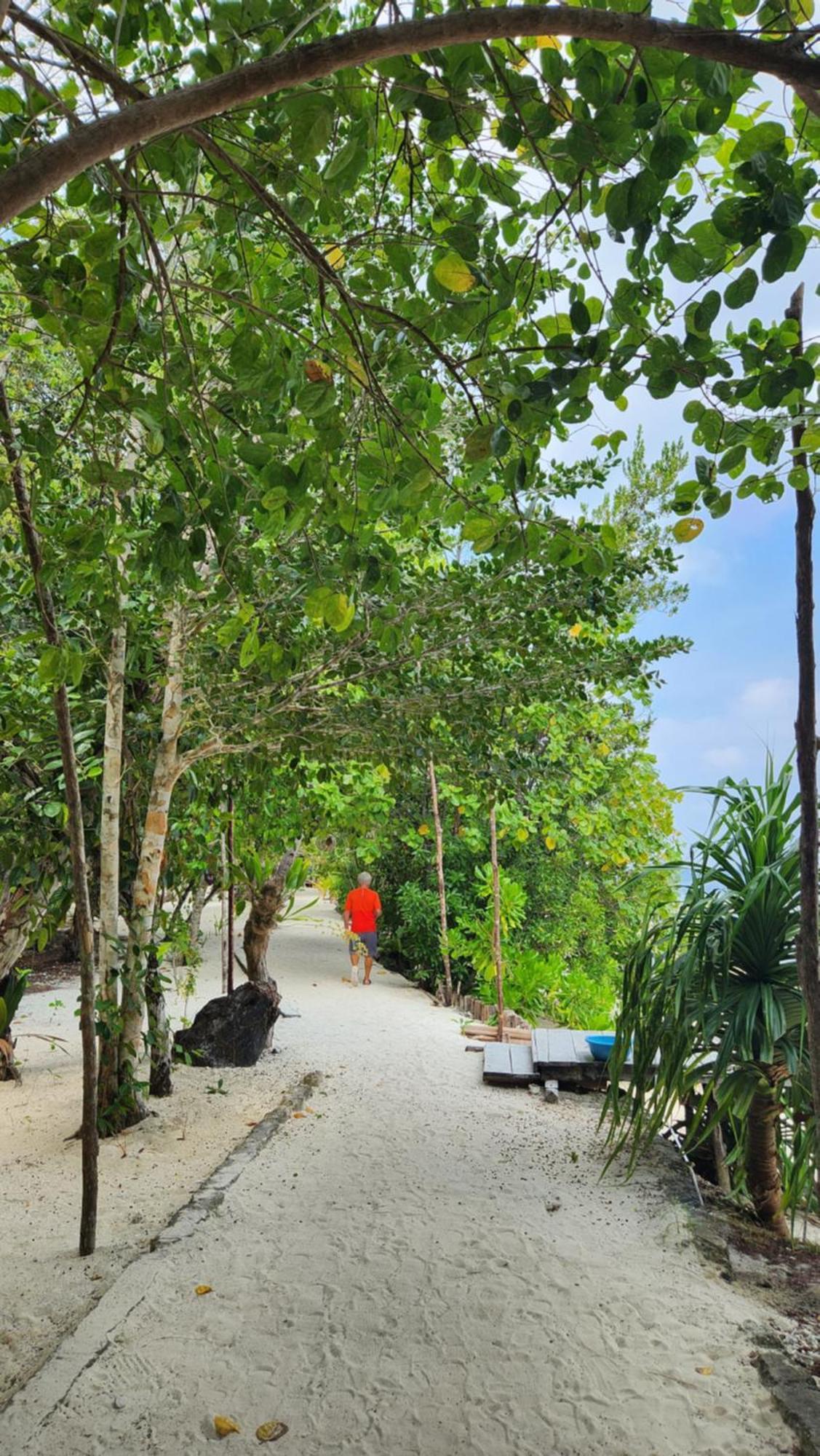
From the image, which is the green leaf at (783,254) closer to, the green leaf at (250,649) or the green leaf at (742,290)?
the green leaf at (742,290)

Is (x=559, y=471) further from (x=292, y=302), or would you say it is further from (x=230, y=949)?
(x=230, y=949)

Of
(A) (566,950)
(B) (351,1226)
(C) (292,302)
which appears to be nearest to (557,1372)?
(B) (351,1226)

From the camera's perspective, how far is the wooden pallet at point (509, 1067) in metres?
6.08

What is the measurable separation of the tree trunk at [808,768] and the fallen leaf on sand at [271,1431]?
5.14ft

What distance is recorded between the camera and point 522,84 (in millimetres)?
1399

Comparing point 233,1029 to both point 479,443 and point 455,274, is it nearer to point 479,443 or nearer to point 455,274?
point 479,443

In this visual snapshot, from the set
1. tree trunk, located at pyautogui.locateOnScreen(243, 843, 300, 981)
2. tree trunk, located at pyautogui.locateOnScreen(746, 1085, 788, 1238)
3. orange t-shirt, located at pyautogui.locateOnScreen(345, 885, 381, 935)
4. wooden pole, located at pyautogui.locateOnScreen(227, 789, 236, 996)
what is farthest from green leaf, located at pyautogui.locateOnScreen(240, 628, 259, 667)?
orange t-shirt, located at pyautogui.locateOnScreen(345, 885, 381, 935)

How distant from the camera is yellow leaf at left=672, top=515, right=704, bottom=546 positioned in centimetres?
199

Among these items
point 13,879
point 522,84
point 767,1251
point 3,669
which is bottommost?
point 767,1251

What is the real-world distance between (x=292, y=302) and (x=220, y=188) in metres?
0.45

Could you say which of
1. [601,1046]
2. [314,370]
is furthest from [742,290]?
[601,1046]

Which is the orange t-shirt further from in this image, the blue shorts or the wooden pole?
the wooden pole

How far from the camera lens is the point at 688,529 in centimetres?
199

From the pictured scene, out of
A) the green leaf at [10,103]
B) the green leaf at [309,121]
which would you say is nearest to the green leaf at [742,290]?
the green leaf at [309,121]
